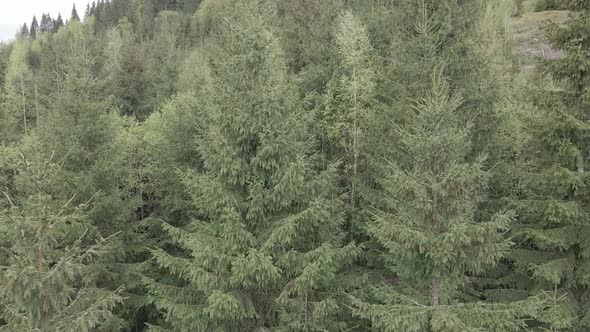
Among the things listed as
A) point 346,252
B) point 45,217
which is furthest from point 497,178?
point 45,217

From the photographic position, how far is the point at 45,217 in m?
7.98

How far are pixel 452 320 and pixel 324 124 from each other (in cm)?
1176

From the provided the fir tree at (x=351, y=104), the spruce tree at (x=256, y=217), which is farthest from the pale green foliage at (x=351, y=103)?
the spruce tree at (x=256, y=217)

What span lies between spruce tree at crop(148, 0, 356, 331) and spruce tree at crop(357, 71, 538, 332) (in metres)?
2.09

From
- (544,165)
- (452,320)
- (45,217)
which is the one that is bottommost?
(452,320)

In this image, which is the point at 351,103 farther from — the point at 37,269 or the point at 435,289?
the point at 37,269

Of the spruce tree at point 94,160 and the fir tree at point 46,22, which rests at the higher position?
the fir tree at point 46,22

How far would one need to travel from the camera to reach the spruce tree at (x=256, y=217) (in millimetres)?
10805

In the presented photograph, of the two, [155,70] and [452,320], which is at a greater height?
[155,70]

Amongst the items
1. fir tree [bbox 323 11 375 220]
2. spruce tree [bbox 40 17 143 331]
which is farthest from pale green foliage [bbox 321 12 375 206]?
spruce tree [bbox 40 17 143 331]

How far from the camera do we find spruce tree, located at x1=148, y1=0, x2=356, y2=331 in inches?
425

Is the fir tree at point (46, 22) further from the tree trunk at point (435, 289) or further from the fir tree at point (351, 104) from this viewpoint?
the tree trunk at point (435, 289)

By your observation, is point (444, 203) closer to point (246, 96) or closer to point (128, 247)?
point (246, 96)

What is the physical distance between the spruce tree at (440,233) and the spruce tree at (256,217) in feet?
6.87
